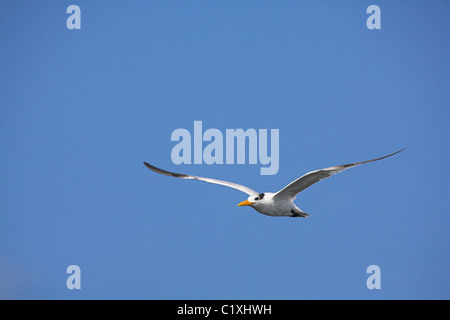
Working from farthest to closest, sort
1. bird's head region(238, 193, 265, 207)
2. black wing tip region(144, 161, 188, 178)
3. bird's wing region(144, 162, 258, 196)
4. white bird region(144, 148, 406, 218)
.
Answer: black wing tip region(144, 161, 188, 178) → bird's wing region(144, 162, 258, 196) → bird's head region(238, 193, 265, 207) → white bird region(144, 148, 406, 218)

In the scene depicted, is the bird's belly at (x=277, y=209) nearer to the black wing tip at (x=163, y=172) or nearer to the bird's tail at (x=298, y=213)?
the bird's tail at (x=298, y=213)

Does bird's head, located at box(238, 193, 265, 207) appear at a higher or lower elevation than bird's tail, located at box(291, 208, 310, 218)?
higher

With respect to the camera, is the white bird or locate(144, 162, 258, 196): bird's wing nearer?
the white bird

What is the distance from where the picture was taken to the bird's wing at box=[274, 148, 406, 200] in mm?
18438

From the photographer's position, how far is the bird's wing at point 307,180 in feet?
60.5

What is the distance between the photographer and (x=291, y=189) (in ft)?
62.7

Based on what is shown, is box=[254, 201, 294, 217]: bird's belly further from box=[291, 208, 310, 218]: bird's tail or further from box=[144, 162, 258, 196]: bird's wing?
box=[144, 162, 258, 196]: bird's wing

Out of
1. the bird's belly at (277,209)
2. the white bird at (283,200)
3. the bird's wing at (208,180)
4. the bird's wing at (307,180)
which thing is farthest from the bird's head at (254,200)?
the bird's wing at (208,180)

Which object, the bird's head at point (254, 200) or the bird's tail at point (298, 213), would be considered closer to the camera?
the bird's head at point (254, 200)

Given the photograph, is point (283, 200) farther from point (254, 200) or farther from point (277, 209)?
point (254, 200)

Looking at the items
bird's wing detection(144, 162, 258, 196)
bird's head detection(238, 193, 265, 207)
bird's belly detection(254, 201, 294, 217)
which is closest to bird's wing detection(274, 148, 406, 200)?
bird's belly detection(254, 201, 294, 217)

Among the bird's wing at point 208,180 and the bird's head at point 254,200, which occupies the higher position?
the bird's wing at point 208,180

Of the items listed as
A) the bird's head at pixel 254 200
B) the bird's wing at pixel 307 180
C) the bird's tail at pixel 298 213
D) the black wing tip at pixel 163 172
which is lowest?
the bird's tail at pixel 298 213

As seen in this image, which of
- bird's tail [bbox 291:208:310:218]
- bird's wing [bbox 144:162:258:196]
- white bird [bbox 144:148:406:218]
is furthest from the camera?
bird's wing [bbox 144:162:258:196]
